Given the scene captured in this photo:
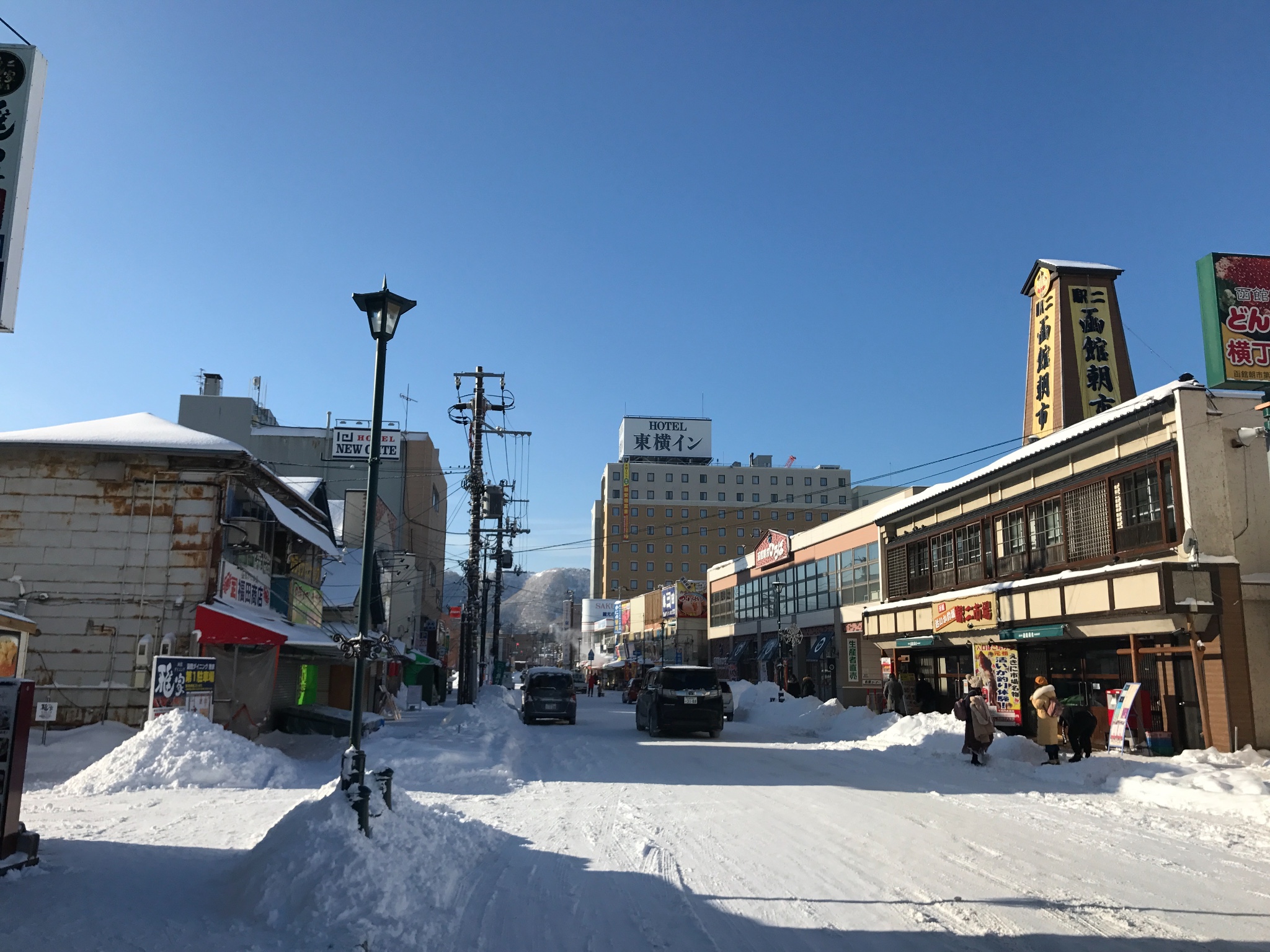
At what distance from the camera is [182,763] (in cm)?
1452

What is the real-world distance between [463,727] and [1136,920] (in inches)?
811

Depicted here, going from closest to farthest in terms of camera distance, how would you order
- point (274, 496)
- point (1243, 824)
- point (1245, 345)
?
point (1243, 824), point (1245, 345), point (274, 496)

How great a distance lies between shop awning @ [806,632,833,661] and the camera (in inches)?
1645

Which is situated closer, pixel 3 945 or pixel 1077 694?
pixel 3 945

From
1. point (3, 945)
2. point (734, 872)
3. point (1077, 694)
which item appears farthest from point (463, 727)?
point (3, 945)

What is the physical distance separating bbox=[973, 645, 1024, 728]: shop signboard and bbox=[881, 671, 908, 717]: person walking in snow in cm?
241

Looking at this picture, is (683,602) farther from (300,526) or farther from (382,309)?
(382,309)

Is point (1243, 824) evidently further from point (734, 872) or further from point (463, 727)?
point (463, 727)

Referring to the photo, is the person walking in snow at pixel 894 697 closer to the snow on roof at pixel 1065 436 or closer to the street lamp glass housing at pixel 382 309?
the snow on roof at pixel 1065 436

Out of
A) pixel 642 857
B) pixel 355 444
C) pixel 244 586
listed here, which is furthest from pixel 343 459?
pixel 642 857

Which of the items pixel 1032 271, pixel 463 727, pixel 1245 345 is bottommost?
pixel 463 727

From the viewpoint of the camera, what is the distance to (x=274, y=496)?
23953mm

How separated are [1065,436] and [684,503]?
117 metres

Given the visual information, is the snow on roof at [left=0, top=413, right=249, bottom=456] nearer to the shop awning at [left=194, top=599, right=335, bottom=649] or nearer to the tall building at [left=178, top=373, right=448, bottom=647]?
the shop awning at [left=194, top=599, right=335, bottom=649]
